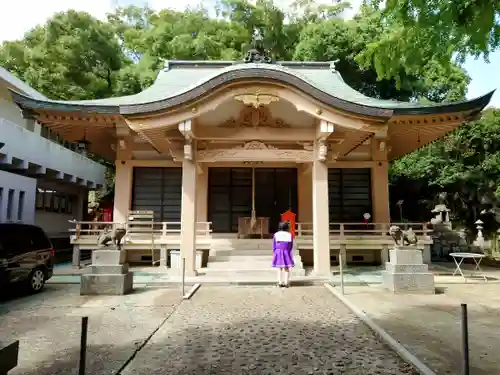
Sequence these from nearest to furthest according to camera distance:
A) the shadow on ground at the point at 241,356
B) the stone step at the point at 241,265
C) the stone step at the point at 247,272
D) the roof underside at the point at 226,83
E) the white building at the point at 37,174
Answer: the shadow on ground at the point at 241,356 < the roof underside at the point at 226,83 < the stone step at the point at 247,272 < the stone step at the point at 241,265 < the white building at the point at 37,174

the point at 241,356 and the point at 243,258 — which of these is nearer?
the point at 241,356

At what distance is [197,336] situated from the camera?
550 cm

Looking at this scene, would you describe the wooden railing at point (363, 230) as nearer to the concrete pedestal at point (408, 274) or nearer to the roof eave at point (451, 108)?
the roof eave at point (451, 108)

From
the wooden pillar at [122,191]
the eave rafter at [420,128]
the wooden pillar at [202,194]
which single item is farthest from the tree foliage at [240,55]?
the wooden pillar at [122,191]

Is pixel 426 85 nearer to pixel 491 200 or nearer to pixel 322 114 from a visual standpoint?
pixel 491 200

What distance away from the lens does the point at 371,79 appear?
2712 cm

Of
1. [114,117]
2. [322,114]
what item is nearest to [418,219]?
[322,114]

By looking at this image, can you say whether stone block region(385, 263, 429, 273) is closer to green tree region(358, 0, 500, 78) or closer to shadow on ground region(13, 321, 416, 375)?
shadow on ground region(13, 321, 416, 375)

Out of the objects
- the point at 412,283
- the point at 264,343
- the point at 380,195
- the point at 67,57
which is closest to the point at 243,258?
the point at 412,283

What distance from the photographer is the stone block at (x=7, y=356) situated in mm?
2275

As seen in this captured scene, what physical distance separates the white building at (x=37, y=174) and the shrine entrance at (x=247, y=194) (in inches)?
295

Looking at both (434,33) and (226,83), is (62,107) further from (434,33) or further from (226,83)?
(434,33)

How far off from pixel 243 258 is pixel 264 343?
7.74m

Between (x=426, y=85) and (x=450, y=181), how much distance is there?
8.17m
